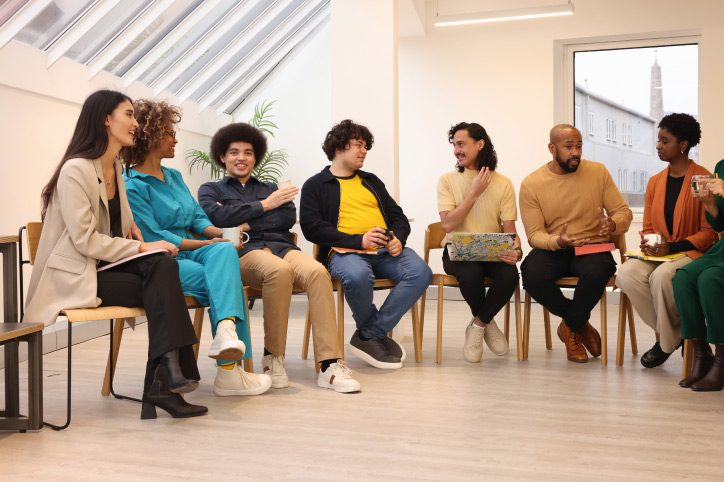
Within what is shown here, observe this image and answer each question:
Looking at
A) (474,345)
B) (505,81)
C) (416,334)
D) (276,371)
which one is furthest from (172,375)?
(505,81)

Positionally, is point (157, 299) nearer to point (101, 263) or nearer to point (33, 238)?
point (101, 263)

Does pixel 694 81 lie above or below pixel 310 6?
below

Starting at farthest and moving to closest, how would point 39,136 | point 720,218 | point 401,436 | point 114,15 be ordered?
point 114,15, point 39,136, point 720,218, point 401,436

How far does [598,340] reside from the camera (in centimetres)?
396

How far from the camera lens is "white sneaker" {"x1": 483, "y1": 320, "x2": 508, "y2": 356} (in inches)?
156

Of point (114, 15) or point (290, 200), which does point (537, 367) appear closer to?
point (290, 200)

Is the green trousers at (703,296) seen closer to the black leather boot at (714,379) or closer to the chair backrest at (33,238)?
the black leather boot at (714,379)

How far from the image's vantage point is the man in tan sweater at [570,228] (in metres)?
3.82

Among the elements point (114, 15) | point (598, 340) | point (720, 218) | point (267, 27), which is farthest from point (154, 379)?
point (267, 27)

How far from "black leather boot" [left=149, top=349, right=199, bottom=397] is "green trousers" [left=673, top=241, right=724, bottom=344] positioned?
7.09 ft

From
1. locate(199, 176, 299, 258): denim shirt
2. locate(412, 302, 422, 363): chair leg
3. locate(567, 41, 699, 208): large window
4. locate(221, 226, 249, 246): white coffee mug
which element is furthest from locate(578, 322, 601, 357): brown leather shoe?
locate(567, 41, 699, 208): large window

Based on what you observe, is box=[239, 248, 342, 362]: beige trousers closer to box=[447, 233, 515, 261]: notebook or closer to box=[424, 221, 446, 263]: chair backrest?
box=[447, 233, 515, 261]: notebook

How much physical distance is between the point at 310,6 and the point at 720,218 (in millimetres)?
4586

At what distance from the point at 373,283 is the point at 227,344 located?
3.41 feet
